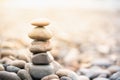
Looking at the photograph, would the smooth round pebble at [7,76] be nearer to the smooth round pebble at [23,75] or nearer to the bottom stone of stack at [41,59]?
the smooth round pebble at [23,75]

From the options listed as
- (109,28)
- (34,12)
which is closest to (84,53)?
(109,28)

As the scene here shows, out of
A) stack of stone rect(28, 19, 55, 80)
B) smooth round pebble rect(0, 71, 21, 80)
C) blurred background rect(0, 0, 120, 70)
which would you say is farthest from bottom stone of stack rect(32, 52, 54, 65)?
blurred background rect(0, 0, 120, 70)

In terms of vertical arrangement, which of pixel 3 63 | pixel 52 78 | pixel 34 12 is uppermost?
pixel 34 12

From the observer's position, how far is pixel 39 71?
1.82 metres

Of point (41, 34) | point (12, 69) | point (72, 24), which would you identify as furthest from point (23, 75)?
point (72, 24)

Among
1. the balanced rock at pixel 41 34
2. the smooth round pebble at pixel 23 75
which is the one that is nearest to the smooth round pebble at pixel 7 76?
the smooth round pebble at pixel 23 75

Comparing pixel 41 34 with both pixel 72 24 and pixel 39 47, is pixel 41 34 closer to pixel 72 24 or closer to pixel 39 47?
pixel 39 47

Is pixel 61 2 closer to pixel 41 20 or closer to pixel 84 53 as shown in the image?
pixel 84 53

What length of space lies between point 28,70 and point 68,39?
1277 mm

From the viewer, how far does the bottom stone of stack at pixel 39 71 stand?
182cm

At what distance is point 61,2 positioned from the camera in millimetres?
3766

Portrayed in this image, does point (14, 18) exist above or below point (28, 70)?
above

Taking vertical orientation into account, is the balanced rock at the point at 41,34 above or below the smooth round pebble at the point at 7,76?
above

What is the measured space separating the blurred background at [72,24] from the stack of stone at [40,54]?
79 centimetres
